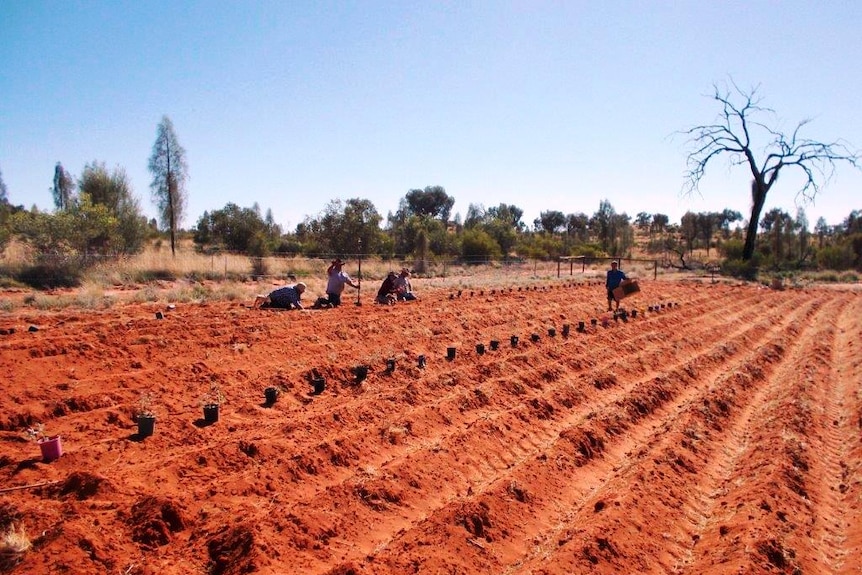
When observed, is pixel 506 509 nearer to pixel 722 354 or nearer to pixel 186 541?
pixel 186 541

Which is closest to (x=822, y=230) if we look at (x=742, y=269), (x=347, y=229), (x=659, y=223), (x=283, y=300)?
(x=659, y=223)

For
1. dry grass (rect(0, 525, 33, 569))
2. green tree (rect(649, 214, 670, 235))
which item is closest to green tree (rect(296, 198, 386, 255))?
dry grass (rect(0, 525, 33, 569))

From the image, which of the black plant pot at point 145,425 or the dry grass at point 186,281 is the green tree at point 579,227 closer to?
the dry grass at point 186,281

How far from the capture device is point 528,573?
3859mm

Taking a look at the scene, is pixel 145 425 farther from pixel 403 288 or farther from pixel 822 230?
pixel 822 230

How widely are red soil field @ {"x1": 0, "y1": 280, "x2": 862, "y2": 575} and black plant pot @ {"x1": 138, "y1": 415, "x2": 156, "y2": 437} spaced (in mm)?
74

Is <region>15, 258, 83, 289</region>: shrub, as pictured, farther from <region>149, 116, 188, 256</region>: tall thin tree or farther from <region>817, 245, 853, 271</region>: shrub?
<region>817, 245, 853, 271</region>: shrub

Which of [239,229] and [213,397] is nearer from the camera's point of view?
[213,397]

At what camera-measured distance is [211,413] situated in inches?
242

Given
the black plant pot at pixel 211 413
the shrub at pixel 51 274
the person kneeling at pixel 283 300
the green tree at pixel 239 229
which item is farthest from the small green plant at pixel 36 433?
the green tree at pixel 239 229

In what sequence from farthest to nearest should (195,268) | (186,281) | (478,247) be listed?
(478,247)
(195,268)
(186,281)

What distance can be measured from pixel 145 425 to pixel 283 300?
804cm

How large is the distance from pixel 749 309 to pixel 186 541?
19.5m

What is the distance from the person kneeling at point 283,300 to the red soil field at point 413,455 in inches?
94.3
